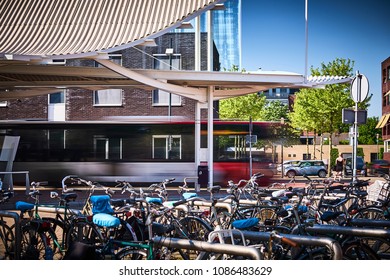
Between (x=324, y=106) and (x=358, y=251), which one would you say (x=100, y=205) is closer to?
(x=358, y=251)

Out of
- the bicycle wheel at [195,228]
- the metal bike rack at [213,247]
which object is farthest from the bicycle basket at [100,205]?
the metal bike rack at [213,247]

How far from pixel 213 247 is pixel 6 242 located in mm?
3370

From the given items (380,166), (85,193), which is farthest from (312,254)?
(85,193)

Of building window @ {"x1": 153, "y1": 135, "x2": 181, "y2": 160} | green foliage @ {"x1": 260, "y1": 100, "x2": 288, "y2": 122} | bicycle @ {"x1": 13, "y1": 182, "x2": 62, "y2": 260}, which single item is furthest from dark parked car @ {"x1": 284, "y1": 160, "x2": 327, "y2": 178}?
bicycle @ {"x1": 13, "y1": 182, "x2": 62, "y2": 260}

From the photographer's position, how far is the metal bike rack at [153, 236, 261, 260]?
376cm

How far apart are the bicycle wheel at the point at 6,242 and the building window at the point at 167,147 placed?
1245 cm

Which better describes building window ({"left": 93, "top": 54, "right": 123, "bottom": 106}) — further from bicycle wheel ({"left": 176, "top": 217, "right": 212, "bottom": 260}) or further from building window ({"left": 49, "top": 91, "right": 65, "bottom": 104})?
bicycle wheel ({"left": 176, "top": 217, "right": 212, "bottom": 260})

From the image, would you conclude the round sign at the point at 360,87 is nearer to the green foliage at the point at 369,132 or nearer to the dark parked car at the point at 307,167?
the green foliage at the point at 369,132

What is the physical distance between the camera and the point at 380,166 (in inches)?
379

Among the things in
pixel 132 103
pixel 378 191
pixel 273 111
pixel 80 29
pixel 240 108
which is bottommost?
pixel 378 191

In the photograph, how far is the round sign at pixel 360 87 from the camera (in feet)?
25.0

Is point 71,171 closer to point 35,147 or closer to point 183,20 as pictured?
point 35,147

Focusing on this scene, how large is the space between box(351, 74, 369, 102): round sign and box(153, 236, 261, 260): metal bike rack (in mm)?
4021
